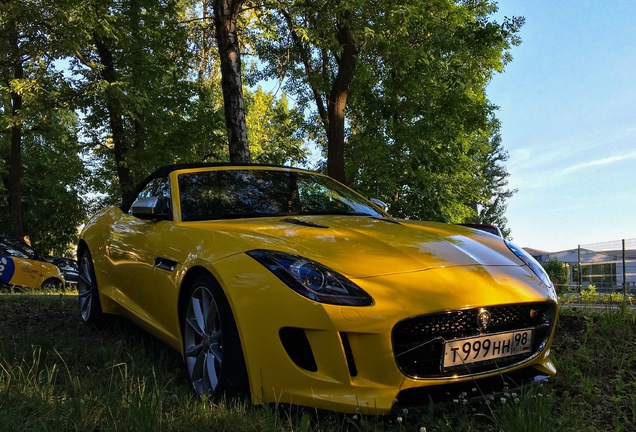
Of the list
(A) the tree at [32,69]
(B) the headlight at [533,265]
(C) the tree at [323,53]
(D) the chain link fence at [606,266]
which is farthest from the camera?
(D) the chain link fence at [606,266]

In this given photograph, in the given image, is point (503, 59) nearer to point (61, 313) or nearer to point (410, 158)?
point (410, 158)

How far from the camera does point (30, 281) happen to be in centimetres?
1298

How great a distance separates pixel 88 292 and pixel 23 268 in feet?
31.2

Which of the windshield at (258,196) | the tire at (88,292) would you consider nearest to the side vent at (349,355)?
the windshield at (258,196)

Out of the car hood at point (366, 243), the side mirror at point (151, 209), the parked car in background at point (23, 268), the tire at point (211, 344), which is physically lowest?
the parked car in background at point (23, 268)

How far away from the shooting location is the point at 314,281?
91.1 inches

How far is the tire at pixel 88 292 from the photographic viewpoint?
457 centimetres

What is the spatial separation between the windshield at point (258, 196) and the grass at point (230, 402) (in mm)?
1094

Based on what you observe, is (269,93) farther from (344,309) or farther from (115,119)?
(344,309)

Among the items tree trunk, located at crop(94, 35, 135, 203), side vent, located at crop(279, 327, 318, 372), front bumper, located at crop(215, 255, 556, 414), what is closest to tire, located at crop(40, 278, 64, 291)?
tree trunk, located at crop(94, 35, 135, 203)

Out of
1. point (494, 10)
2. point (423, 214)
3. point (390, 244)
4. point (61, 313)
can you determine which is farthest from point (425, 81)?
point (390, 244)

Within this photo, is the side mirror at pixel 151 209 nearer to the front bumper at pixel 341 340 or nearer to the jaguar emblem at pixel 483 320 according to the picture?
the front bumper at pixel 341 340

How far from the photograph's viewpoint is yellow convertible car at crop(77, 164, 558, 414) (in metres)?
2.22

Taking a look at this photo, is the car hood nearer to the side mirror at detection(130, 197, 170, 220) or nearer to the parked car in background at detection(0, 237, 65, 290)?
the side mirror at detection(130, 197, 170, 220)
